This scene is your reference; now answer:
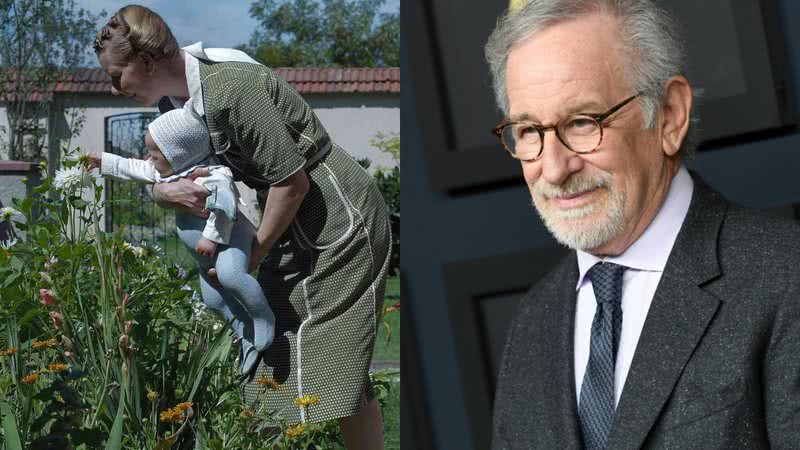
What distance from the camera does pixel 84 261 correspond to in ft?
11.2

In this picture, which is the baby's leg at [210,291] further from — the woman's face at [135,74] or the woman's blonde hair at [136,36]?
the woman's blonde hair at [136,36]

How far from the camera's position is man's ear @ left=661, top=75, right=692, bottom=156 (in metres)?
1.67

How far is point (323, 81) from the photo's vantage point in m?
17.5

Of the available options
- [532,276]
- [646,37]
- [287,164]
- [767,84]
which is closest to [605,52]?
[646,37]

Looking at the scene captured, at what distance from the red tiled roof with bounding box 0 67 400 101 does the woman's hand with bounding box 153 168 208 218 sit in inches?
549

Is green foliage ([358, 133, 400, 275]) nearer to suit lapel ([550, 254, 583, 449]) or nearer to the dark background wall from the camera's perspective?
the dark background wall

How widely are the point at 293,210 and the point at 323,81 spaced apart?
14.7m

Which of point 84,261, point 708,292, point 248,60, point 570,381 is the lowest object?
point 570,381

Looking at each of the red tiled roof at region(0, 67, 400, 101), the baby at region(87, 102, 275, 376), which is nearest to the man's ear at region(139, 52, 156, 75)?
→ the baby at region(87, 102, 275, 376)

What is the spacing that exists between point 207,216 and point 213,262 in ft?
0.45

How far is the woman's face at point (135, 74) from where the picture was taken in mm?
3115

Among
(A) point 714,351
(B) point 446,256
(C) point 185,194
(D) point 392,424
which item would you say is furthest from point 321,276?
(D) point 392,424

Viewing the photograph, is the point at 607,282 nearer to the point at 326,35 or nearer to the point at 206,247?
the point at 206,247

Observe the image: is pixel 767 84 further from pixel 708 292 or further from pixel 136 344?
pixel 136 344
